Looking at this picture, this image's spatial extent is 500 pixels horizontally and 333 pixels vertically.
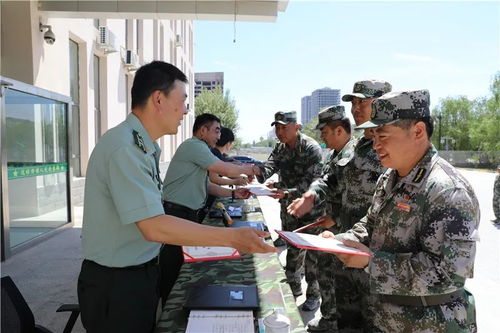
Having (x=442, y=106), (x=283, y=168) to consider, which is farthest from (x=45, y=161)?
(x=442, y=106)

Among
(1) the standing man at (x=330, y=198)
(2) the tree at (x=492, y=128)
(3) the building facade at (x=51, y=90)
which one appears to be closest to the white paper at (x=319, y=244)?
(1) the standing man at (x=330, y=198)

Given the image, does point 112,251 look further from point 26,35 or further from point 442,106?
point 442,106

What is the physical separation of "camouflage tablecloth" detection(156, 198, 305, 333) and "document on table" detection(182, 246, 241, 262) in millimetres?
126

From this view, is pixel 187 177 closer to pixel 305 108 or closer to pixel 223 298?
pixel 223 298

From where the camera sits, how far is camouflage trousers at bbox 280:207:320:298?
11.9ft

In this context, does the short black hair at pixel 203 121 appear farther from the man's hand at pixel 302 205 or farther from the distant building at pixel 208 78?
the distant building at pixel 208 78

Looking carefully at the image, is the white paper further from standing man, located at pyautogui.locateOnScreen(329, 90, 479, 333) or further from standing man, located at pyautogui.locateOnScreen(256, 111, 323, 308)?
standing man, located at pyautogui.locateOnScreen(256, 111, 323, 308)

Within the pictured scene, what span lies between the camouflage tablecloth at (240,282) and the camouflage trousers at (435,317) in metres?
0.41

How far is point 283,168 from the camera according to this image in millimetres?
4414

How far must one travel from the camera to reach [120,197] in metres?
1.35

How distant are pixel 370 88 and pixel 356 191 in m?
0.72

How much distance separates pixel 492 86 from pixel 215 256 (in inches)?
1471

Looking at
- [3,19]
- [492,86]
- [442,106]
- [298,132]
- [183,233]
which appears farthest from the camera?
[442,106]

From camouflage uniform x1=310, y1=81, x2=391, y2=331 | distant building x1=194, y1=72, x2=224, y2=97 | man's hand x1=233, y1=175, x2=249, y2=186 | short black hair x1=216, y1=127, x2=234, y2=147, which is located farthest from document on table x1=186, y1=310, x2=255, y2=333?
distant building x1=194, y1=72, x2=224, y2=97
